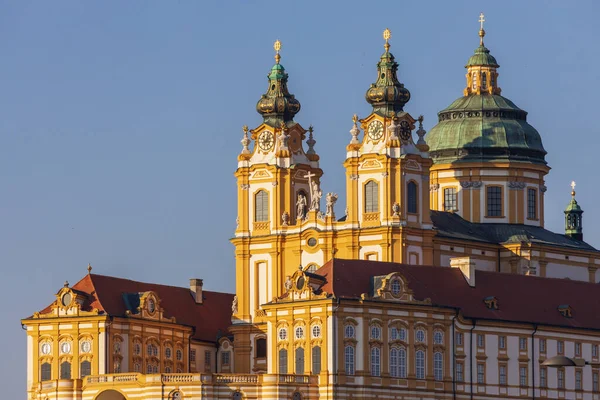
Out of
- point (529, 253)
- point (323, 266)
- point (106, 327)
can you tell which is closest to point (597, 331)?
point (529, 253)

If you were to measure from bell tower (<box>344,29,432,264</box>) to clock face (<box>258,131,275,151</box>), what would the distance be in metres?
6.79

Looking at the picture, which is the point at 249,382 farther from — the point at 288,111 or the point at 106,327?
the point at 288,111

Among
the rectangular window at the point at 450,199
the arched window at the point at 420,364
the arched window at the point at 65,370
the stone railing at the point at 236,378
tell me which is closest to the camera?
the stone railing at the point at 236,378

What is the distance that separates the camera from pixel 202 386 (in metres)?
134

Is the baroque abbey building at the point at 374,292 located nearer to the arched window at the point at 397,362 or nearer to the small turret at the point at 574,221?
the arched window at the point at 397,362

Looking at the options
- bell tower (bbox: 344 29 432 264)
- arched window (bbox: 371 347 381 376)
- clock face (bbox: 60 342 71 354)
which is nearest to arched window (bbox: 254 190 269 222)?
bell tower (bbox: 344 29 432 264)

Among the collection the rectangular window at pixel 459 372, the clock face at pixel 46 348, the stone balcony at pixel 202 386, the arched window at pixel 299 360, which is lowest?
the stone balcony at pixel 202 386

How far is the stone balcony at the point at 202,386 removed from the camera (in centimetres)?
13325

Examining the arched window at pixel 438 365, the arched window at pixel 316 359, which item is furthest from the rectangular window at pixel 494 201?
the arched window at pixel 316 359

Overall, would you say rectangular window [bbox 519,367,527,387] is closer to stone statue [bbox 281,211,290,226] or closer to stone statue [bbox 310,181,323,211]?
stone statue [bbox 310,181,323,211]

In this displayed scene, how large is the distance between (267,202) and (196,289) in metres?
9.71

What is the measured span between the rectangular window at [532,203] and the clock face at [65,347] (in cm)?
3638

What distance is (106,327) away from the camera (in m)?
144

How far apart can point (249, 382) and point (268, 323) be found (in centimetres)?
506
